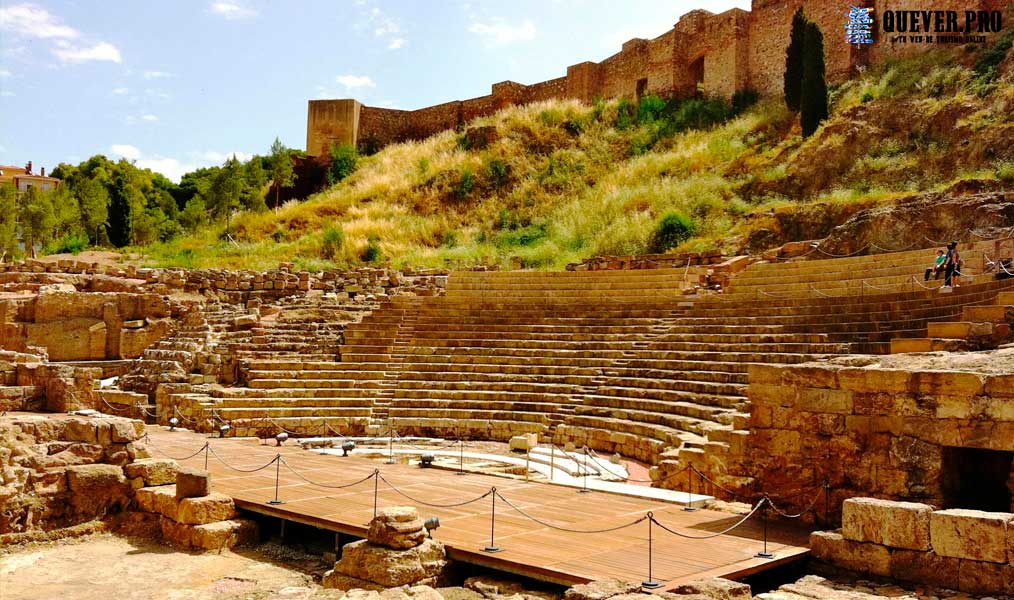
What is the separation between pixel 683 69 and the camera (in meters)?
35.4

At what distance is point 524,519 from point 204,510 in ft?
10.7

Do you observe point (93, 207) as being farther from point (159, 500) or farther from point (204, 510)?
point (204, 510)

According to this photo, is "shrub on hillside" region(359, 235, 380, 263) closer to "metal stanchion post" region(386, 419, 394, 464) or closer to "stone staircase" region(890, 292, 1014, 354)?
"metal stanchion post" region(386, 419, 394, 464)

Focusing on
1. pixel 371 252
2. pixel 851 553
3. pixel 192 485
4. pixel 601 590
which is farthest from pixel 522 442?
pixel 371 252

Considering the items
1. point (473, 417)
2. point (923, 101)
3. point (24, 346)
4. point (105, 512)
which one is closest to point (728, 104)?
point (923, 101)

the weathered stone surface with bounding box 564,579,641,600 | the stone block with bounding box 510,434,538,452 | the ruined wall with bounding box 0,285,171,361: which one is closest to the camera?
the weathered stone surface with bounding box 564,579,641,600

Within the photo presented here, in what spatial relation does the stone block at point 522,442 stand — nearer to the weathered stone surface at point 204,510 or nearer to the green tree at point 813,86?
the weathered stone surface at point 204,510

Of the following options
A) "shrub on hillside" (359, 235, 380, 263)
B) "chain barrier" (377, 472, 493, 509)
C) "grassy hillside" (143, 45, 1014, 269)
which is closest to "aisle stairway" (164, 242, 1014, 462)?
"chain barrier" (377, 472, 493, 509)

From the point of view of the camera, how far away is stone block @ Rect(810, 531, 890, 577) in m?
6.23

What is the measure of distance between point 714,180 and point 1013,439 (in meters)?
20.4

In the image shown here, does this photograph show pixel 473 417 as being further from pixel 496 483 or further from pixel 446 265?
pixel 446 265

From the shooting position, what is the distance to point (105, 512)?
8.77m

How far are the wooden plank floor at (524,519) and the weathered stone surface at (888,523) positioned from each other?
1.73 feet

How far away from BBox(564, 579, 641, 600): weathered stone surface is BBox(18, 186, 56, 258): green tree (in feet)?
101
